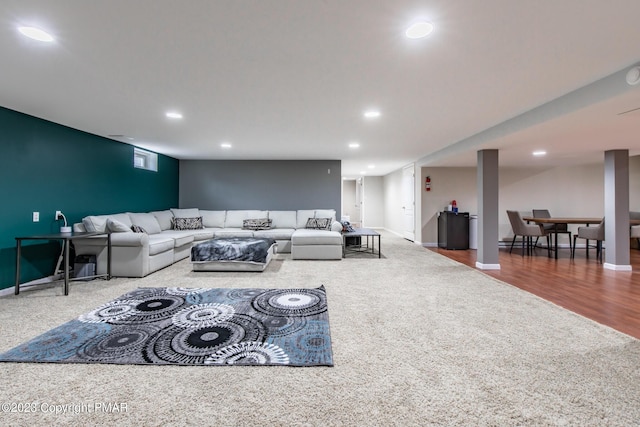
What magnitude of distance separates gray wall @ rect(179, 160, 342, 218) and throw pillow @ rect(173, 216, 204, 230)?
1.11 metres

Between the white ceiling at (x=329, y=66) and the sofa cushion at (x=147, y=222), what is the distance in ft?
5.24

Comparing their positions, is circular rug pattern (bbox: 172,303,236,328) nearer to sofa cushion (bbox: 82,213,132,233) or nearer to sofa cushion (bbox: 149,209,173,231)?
sofa cushion (bbox: 82,213,132,233)

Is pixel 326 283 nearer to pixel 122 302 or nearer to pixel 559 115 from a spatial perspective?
pixel 122 302

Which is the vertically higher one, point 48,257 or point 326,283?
point 48,257

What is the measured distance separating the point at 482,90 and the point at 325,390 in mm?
2965

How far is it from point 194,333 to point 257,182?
549cm

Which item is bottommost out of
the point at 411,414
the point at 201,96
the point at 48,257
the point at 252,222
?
the point at 411,414

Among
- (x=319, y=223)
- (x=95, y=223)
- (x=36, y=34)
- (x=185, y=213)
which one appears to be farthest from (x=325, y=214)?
(x=36, y=34)

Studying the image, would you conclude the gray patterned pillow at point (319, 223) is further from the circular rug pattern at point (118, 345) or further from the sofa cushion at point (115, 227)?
the circular rug pattern at point (118, 345)

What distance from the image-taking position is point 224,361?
1.92 meters

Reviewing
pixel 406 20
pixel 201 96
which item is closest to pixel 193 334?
Answer: pixel 201 96

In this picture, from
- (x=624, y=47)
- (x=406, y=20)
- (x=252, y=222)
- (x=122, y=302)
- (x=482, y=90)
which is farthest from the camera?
(x=252, y=222)

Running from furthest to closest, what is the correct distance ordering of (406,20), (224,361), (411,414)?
(224,361) < (406,20) < (411,414)

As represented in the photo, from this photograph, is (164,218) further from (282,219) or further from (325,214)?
(325,214)
